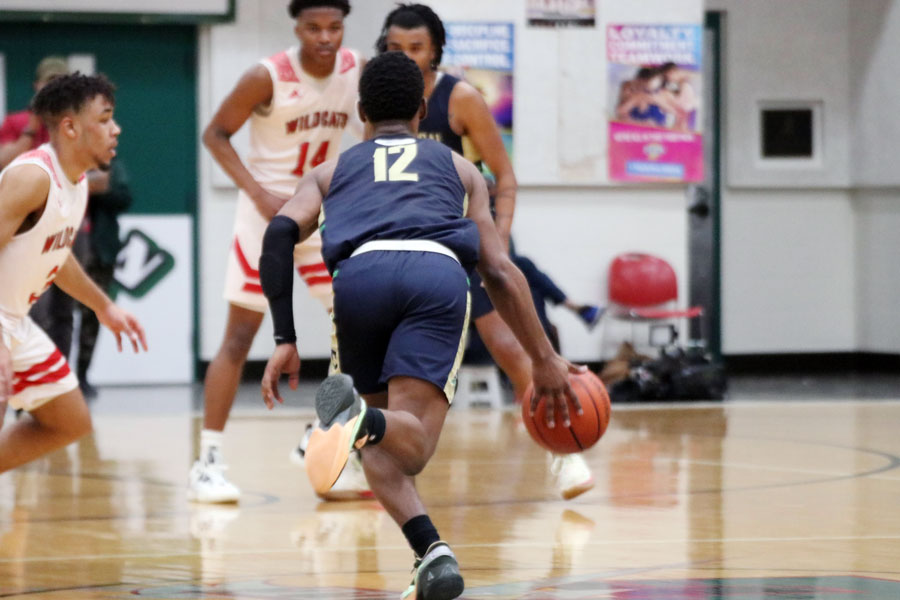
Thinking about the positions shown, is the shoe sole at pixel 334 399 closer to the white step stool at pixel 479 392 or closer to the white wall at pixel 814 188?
the white step stool at pixel 479 392

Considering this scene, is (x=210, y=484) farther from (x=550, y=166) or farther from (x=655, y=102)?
(x=655, y=102)

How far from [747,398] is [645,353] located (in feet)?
3.95

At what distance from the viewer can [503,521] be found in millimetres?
4738

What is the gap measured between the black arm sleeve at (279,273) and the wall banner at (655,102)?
24.9 feet

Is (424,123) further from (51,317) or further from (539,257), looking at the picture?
(539,257)

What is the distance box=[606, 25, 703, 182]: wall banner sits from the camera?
10773 mm

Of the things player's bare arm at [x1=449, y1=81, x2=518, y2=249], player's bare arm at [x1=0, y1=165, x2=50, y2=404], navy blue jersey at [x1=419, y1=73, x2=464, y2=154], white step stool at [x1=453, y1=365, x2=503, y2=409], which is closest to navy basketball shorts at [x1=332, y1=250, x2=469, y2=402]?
player's bare arm at [x1=0, y1=165, x2=50, y2=404]

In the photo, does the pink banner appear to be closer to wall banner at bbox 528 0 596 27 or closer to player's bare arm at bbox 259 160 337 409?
wall banner at bbox 528 0 596 27

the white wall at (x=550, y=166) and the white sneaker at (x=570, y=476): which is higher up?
the white wall at (x=550, y=166)

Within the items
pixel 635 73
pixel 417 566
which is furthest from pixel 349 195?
pixel 635 73

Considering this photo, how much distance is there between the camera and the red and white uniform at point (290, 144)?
5457 mm

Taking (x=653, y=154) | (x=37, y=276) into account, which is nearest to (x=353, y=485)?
(x=37, y=276)

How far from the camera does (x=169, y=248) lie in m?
11.2

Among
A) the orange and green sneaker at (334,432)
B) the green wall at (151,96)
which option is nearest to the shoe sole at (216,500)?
the orange and green sneaker at (334,432)
